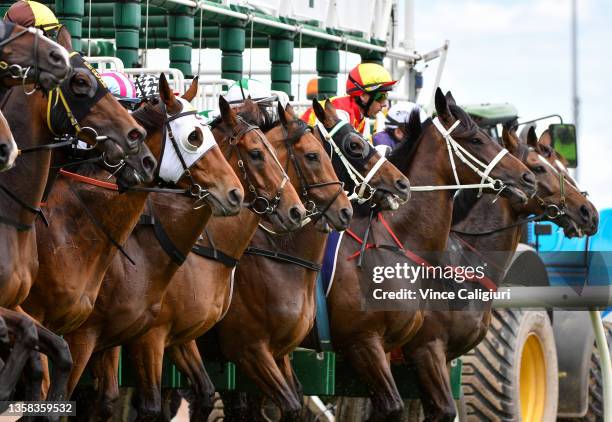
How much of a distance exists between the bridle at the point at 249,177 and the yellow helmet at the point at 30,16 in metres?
1.40

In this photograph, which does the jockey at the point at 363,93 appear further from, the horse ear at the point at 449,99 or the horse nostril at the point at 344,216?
the horse nostril at the point at 344,216

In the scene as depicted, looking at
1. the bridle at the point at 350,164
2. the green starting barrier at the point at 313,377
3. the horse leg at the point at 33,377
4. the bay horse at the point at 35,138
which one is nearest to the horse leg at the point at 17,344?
the horse leg at the point at 33,377

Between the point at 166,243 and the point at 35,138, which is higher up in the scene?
the point at 35,138

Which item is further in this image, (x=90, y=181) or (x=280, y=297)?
(x=280, y=297)

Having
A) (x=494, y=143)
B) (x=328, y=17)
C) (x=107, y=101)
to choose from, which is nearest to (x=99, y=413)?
(x=107, y=101)

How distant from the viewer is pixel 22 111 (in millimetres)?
8547

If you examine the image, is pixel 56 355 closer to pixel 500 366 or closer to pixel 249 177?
pixel 249 177

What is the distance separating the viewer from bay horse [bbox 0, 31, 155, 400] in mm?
8445

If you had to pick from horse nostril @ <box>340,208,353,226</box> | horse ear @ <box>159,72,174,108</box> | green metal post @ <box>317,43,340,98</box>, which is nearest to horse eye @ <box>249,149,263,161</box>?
horse nostril @ <box>340,208,353,226</box>

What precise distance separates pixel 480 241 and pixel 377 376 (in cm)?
176

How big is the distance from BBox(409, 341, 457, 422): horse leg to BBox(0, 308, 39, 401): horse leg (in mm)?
4684

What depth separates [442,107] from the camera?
483 inches

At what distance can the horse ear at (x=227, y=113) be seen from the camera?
34.3ft

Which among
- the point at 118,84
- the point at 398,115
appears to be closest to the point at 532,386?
the point at 398,115
